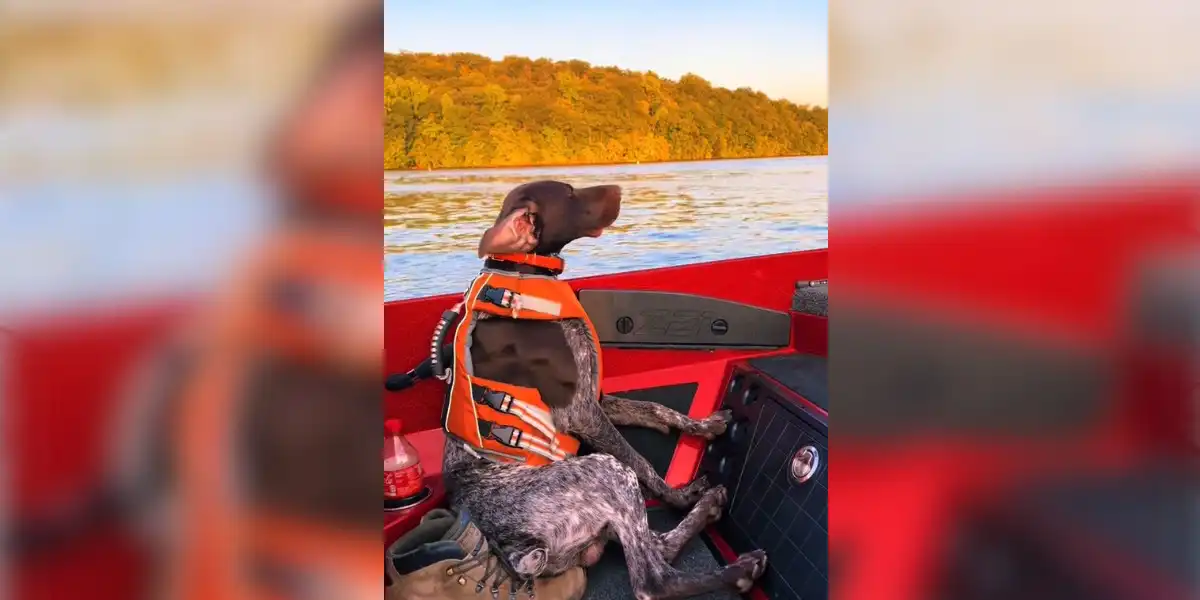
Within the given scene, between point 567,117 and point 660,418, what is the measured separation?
1.13 m

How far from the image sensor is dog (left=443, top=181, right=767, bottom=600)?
1.88 m

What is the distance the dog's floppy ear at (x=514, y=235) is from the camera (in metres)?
2.04

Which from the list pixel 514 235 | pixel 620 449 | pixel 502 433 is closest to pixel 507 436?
pixel 502 433

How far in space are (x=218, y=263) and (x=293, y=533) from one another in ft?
0.63

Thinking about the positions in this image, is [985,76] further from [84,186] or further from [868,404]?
[84,186]

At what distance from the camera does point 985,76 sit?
1.67 ft

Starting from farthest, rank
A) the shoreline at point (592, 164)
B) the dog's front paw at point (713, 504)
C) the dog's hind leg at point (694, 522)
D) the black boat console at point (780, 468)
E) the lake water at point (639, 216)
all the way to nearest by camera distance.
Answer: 1. the shoreline at point (592, 164)
2. the lake water at point (639, 216)
3. the dog's front paw at point (713, 504)
4. the dog's hind leg at point (694, 522)
5. the black boat console at point (780, 468)

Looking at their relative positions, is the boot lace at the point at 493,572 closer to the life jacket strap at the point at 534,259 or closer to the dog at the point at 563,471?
the dog at the point at 563,471

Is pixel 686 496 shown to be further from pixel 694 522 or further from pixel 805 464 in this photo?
pixel 805 464

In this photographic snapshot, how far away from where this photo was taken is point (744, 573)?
1.93m

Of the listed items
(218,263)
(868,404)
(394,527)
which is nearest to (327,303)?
(218,263)

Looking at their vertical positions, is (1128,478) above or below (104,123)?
below

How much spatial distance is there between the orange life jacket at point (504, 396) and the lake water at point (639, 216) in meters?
0.22

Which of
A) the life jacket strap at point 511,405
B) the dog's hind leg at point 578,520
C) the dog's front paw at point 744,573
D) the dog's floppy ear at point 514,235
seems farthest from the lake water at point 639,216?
the dog's front paw at point 744,573
